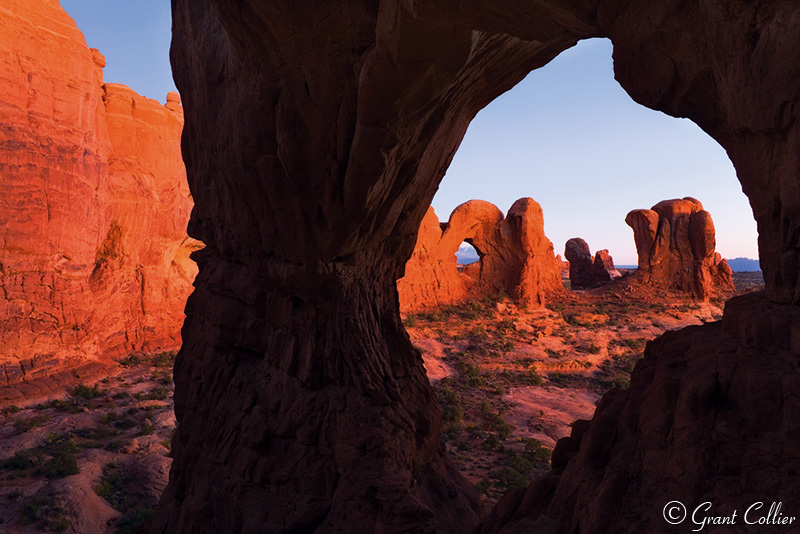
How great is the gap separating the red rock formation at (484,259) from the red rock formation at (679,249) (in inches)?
248

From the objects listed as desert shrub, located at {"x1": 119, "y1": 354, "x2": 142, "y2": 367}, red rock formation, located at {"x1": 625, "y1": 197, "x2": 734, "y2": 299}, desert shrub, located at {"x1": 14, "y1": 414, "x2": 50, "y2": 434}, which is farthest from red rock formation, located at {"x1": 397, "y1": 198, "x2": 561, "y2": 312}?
desert shrub, located at {"x1": 14, "y1": 414, "x2": 50, "y2": 434}

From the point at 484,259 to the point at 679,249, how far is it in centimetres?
1236

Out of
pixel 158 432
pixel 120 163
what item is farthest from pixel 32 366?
pixel 120 163

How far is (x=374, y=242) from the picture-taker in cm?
611

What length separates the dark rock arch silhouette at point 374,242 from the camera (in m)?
2.32

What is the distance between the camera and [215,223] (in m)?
6.56

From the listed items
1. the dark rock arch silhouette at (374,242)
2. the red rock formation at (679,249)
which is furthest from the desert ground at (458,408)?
the dark rock arch silhouette at (374,242)

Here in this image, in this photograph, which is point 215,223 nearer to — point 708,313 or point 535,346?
point 535,346

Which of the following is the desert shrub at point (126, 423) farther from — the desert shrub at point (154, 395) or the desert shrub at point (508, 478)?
the desert shrub at point (508, 478)

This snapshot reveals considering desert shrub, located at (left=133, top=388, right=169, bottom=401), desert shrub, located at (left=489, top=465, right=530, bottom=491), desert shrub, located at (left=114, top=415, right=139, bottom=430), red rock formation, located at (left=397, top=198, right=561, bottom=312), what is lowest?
desert shrub, located at (left=489, top=465, right=530, bottom=491)

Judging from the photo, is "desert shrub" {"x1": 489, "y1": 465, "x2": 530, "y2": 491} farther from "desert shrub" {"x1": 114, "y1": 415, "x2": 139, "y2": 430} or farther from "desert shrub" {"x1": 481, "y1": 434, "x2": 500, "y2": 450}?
"desert shrub" {"x1": 114, "y1": 415, "x2": 139, "y2": 430}

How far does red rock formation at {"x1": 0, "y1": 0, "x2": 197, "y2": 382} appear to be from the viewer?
49.8 ft

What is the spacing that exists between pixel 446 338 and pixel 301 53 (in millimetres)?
17853

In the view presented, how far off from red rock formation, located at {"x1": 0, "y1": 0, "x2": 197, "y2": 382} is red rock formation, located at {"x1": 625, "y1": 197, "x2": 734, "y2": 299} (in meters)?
28.0
